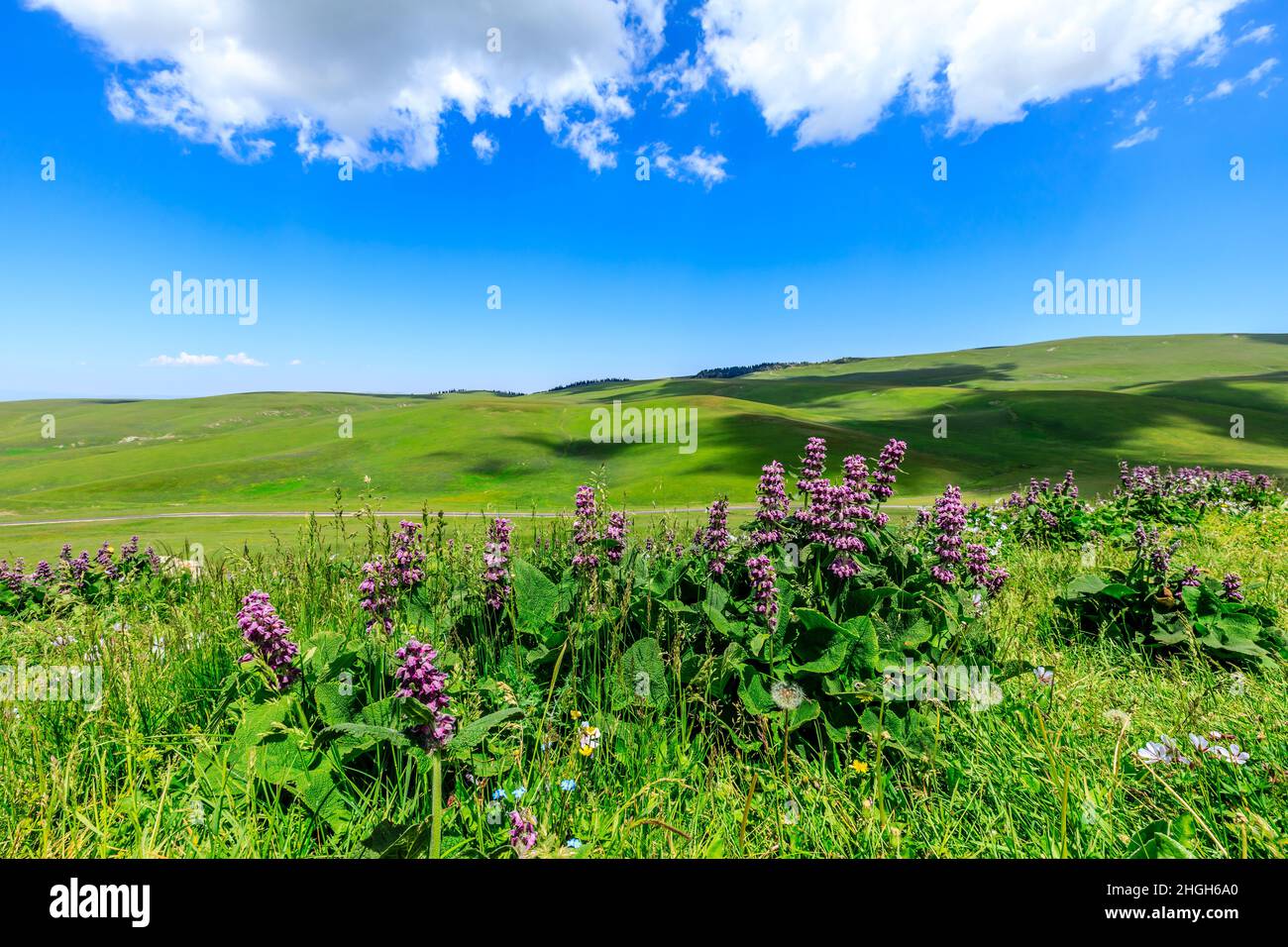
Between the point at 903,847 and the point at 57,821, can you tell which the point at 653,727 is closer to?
the point at 903,847

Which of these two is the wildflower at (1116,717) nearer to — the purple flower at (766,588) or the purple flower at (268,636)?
the purple flower at (766,588)

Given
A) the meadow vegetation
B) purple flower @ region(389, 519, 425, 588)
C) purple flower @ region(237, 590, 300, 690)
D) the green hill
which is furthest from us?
the green hill

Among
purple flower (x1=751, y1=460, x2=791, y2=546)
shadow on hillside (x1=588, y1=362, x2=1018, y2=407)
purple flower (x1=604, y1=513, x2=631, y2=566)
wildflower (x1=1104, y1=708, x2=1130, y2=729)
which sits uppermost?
shadow on hillside (x1=588, y1=362, x2=1018, y2=407)

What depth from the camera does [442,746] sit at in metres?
2.57

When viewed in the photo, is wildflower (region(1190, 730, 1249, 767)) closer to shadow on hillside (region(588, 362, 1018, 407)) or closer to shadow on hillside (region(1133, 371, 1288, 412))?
shadow on hillside (region(1133, 371, 1288, 412))

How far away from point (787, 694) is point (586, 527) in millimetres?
2123

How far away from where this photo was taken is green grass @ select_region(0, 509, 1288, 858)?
2557mm

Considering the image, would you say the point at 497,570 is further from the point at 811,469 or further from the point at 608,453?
the point at 608,453

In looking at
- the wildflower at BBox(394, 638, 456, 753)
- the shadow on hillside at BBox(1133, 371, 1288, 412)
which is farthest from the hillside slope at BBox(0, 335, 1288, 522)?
the wildflower at BBox(394, 638, 456, 753)

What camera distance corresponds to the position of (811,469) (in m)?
4.94

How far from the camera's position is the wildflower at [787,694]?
340 centimetres

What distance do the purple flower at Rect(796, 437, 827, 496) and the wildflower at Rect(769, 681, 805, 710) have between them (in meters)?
1.76

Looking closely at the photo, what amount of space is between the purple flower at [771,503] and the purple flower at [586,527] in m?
1.36

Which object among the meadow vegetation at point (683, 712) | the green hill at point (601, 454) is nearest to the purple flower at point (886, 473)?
the meadow vegetation at point (683, 712)
